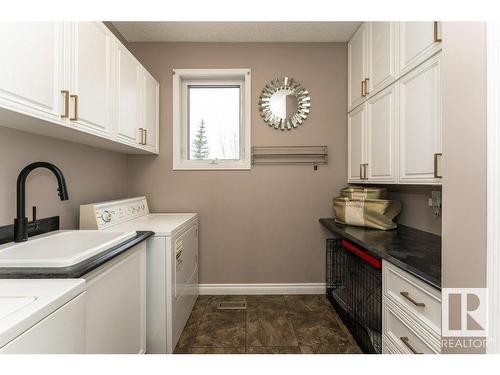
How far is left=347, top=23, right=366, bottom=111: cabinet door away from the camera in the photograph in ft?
7.74

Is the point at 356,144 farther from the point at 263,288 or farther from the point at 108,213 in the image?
the point at 108,213

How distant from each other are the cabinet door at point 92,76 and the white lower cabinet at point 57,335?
962 millimetres

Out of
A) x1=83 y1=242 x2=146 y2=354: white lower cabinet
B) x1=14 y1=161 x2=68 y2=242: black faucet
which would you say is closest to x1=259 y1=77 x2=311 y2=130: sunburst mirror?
x1=83 y1=242 x2=146 y2=354: white lower cabinet

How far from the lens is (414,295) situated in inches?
48.6

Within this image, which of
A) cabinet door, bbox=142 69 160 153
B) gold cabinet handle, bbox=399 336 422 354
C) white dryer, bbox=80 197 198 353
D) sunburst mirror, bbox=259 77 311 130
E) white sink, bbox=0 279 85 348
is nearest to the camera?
white sink, bbox=0 279 85 348

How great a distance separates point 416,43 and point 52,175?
2439mm

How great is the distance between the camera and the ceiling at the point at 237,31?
2426mm

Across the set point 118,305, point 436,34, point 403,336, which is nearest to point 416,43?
point 436,34

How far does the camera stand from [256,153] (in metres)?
2.75

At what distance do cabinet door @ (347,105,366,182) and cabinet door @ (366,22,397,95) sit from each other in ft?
0.91

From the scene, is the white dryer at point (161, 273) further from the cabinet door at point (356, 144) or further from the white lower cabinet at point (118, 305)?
the cabinet door at point (356, 144)

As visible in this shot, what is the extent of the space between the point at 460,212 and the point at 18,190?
6.08ft

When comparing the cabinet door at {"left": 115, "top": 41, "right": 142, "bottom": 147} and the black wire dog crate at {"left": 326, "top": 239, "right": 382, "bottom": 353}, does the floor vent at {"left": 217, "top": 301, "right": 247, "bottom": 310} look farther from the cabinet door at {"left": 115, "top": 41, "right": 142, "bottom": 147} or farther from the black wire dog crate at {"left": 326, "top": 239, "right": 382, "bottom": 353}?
the cabinet door at {"left": 115, "top": 41, "right": 142, "bottom": 147}
